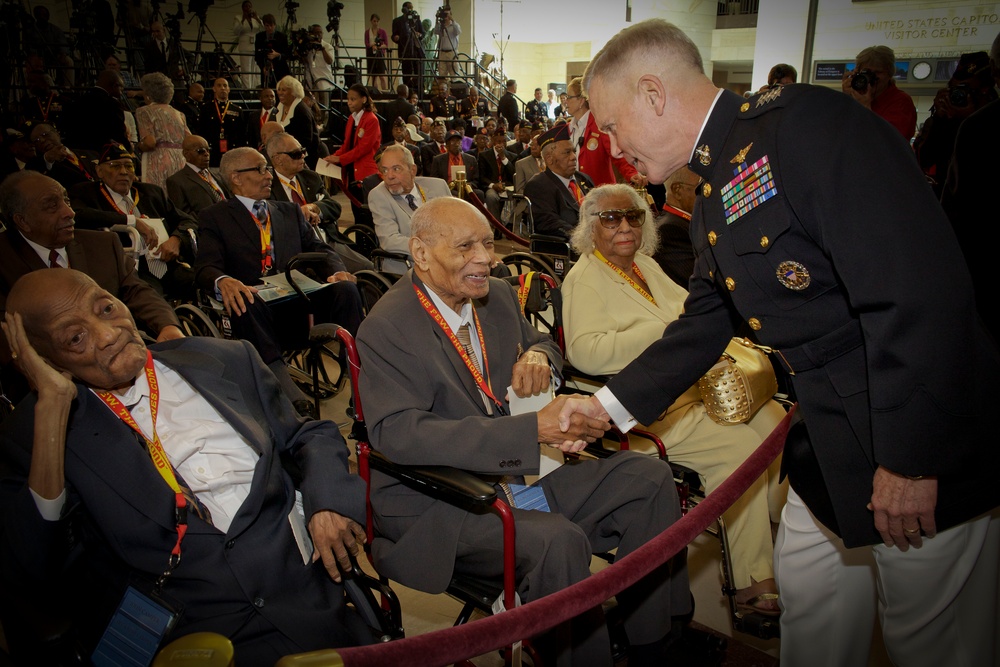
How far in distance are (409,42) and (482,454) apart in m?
15.8

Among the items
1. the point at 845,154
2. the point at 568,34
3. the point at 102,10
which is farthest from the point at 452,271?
the point at 568,34

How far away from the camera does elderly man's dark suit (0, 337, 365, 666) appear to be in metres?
1.44

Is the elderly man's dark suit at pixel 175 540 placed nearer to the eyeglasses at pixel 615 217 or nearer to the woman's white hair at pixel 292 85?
the eyeglasses at pixel 615 217

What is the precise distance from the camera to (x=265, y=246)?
12.1 ft

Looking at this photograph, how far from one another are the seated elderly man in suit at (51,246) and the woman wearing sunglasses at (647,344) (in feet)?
5.67

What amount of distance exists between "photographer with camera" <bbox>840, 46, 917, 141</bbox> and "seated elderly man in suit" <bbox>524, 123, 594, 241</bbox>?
2.00 meters

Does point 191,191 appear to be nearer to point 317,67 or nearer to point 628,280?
point 628,280

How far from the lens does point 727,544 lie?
2164 mm

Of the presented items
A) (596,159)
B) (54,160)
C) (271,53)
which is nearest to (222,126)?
(271,53)

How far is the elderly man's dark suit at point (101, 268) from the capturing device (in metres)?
2.85

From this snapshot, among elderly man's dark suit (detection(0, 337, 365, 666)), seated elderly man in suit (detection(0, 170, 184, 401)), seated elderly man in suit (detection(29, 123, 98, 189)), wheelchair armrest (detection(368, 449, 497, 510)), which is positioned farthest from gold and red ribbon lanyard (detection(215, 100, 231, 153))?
wheelchair armrest (detection(368, 449, 497, 510))

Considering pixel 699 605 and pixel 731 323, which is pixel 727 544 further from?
pixel 731 323

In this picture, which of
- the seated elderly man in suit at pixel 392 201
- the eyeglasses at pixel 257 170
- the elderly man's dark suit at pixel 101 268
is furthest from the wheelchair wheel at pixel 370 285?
the elderly man's dark suit at pixel 101 268

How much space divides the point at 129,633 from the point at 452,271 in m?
1.20
